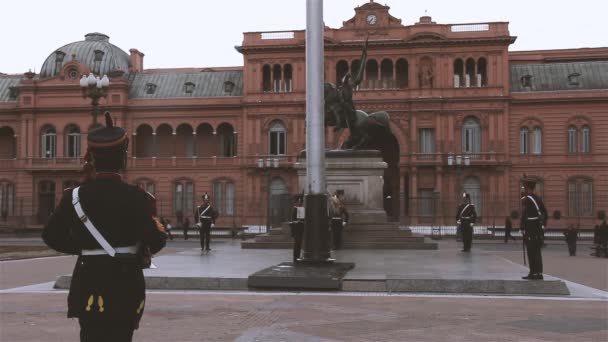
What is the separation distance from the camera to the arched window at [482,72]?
61.4 meters

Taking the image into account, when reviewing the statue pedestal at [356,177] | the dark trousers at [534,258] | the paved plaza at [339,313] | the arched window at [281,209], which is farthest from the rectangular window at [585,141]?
the dark trousers at [534,258]

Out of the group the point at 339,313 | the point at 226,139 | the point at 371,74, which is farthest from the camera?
the point at 226,139

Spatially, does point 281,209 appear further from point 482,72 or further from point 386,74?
point 482,72

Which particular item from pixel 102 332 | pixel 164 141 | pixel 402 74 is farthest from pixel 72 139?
pixel 102 332

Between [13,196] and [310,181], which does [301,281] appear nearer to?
[310,181]

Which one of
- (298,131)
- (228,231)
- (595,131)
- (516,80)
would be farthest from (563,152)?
(228,231)

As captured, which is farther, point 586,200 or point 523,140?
point 523,140

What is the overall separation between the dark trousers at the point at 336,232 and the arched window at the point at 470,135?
39377mm

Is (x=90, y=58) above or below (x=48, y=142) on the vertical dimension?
above

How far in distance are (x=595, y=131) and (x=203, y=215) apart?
44439 millimetres

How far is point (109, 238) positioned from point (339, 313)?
19.8ft

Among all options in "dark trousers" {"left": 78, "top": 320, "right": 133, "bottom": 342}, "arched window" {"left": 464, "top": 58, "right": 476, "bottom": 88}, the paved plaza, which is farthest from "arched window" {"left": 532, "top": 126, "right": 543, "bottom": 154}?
"dark trousers" {"left": 78, "top": 320, "right": 133, "bottom": 342}

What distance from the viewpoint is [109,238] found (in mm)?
5219

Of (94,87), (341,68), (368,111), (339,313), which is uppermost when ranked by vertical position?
(341,68)
